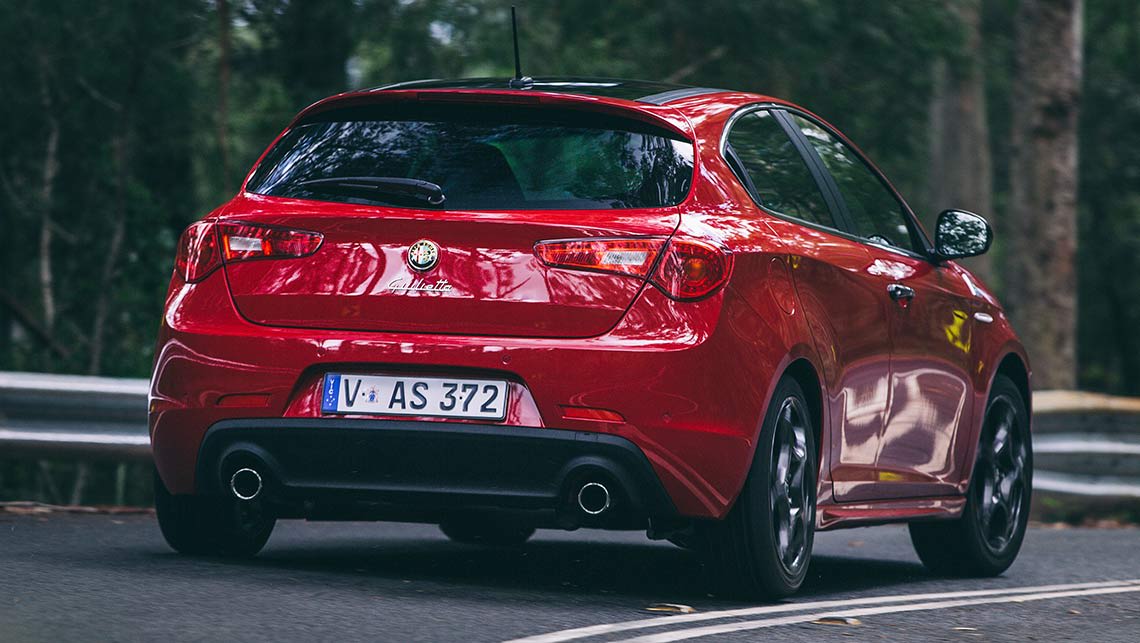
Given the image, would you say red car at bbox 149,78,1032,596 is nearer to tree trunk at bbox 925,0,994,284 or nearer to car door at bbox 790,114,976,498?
car door at bbox 790,114,976,498

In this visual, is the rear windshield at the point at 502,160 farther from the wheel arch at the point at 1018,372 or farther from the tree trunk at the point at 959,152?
the tree trunk at the point at 959,152

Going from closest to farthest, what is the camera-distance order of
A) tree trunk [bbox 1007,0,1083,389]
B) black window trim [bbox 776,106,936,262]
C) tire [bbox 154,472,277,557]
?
1. tire [bbox 154,472,277,557]
2. black window trim [bbox 776,106,936,262]
3. tree trunk [bbox 1007,0,1083,389]

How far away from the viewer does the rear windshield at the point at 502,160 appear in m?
5.98

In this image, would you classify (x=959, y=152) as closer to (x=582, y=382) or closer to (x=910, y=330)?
(x=910, y=330)

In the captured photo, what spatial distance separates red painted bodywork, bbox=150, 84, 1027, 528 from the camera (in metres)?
5.72

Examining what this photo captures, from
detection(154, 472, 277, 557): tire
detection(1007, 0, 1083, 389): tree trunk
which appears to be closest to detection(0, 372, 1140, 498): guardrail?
detection(154, 472, 277, 557): tire

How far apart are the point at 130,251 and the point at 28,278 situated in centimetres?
179

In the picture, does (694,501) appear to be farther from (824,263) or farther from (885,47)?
(885,47)

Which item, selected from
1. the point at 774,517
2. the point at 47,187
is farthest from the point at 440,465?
the point at 47,187

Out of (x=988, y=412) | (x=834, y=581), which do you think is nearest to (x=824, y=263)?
(x=834, y=581)

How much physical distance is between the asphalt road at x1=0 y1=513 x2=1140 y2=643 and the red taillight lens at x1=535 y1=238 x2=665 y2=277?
1003 millimetres

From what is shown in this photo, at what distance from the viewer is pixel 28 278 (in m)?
18.1

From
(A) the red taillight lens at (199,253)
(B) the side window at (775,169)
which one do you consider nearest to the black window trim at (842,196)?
(B) the side window at (775,169)

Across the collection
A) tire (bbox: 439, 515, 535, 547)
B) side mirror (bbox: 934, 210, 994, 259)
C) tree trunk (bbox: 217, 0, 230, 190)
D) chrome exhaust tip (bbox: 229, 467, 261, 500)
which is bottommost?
tire (bbox: 439, 515, 535, 547)
